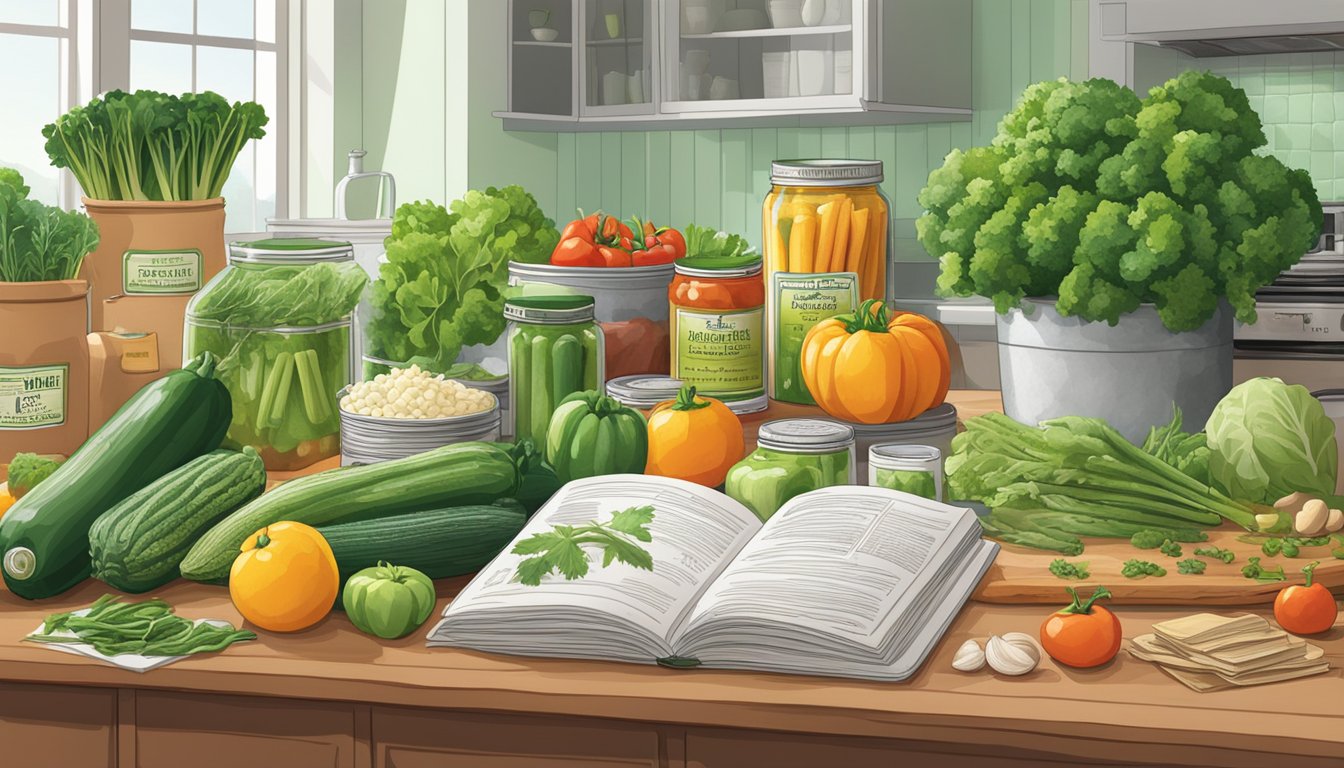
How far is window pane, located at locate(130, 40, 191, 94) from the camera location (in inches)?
150

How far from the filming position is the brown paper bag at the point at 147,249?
170 cm

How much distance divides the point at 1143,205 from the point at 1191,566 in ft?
1.48

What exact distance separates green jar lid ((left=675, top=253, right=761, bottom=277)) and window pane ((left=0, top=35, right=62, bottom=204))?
8.34 ft

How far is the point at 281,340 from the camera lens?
1.53 m

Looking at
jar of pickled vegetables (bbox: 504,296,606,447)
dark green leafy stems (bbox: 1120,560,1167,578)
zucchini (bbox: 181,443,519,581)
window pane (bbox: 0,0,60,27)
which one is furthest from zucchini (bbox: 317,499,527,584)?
window pane (bbox: 0,0,60,27)

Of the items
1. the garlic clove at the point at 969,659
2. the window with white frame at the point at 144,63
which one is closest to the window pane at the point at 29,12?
the window with white frame at the point at 144,63

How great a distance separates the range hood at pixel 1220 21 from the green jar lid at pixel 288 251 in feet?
7.41

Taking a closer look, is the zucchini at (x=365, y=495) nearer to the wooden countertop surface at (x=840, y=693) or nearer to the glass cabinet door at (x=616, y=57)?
the wooden countertop surface at (x=840, y=693)

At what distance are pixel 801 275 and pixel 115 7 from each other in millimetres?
2779

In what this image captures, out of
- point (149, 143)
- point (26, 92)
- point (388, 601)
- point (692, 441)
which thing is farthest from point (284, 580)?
point (26, 92)

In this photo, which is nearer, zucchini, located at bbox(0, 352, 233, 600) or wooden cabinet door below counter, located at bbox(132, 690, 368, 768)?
wooden cabinet door below counter, located at bbox(132, 690, 368, 768)

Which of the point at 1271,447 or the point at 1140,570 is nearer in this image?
the point at 1140,570

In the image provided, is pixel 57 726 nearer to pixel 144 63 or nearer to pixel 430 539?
pixel 430 539

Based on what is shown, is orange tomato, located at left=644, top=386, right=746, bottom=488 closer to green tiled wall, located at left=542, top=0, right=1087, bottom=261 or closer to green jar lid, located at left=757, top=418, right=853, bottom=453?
green jar lid, located at left=757, top=418, right=853, bottom=453
